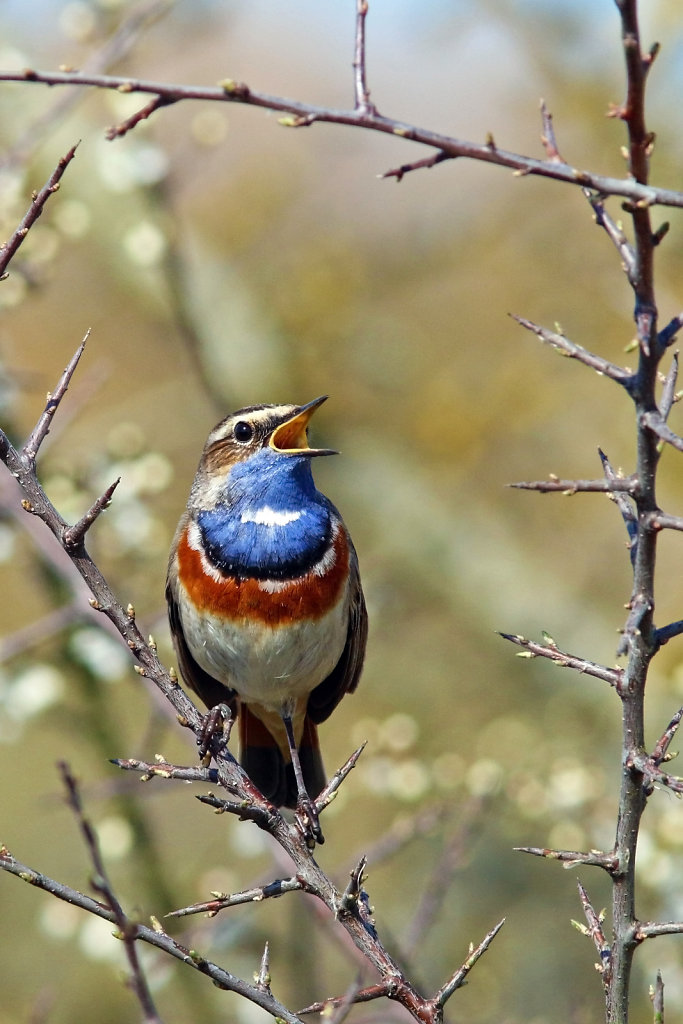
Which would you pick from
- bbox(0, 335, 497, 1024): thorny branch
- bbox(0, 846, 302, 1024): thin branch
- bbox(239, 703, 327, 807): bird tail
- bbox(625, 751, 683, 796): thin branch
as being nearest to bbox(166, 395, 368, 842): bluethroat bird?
bbox(239, 703, 327, 807): bird tail

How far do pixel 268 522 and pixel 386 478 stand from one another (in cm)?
372

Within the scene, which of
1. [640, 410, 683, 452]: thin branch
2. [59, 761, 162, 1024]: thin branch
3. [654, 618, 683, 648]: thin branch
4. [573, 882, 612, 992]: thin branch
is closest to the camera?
[59, 761, 162, 1024]: thin branch

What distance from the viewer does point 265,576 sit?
3.86 m

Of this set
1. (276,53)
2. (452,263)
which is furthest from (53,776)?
(276,53)

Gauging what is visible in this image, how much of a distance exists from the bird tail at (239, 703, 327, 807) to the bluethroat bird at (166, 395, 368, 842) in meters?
0.28

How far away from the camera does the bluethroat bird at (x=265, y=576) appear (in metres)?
3.84

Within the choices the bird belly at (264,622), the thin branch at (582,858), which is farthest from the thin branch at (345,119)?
the bird belly at (264,622)

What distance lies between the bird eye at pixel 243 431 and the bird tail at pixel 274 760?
115 centimetres

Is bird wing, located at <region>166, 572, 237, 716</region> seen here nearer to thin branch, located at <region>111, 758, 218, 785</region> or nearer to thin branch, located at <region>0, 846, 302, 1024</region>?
thin branch, located at <region>111, 758, 218, 785</region>

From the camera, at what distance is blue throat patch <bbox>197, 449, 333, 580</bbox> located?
389 centimetres

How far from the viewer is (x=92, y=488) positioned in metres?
5.38

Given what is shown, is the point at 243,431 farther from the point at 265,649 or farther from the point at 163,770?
the point at 163,770

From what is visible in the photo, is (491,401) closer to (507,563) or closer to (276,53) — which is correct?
(507,563)

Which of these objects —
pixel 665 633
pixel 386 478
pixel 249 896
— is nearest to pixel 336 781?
pixel 249 896
